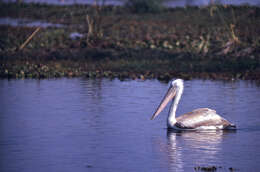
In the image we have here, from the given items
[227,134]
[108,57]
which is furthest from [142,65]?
[227,134]

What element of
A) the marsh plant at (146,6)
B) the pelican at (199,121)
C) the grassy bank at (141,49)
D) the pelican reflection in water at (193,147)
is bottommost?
the pelican reflection in water at (193,147)

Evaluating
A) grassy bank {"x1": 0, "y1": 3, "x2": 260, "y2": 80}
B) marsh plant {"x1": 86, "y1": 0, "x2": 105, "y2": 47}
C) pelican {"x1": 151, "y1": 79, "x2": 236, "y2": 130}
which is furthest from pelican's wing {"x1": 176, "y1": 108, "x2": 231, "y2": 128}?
marsh plant {"x1": 86, "y1": 0, "x2": 105, "y2": 47}

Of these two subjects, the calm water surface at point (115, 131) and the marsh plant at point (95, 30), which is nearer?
the calm water surface at point (115, 131)

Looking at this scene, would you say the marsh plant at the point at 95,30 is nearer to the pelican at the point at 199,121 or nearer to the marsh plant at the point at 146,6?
the marsh plant at the point at 146,6

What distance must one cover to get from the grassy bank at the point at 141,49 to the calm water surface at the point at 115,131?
2.90 metres

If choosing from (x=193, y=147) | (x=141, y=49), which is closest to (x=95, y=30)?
(x=141, y=49)

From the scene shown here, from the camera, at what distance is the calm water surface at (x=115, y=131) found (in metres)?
10.8

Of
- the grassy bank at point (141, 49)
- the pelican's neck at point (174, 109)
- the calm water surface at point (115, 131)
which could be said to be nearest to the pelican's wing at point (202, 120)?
the pelican's neck at point (174, 109)

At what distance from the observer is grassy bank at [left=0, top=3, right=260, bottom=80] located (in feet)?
79.7

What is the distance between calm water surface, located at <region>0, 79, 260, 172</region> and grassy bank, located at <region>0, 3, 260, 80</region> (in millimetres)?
2900

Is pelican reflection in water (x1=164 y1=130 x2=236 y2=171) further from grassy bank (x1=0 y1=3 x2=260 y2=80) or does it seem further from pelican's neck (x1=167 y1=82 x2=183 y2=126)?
grassy bank (x1=0 y1=3 x2=260 y2=80)

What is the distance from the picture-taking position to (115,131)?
13492 mm

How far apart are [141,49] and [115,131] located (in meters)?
15.6

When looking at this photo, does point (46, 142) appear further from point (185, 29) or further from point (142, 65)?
point (185, 29)
